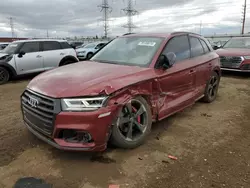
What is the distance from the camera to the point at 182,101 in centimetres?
434

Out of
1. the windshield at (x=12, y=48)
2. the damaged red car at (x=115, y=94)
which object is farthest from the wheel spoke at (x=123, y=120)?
the windshield at (x=12, y=48)

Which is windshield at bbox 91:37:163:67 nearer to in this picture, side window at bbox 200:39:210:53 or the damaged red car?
the damaged red car

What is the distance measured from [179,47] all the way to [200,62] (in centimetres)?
77

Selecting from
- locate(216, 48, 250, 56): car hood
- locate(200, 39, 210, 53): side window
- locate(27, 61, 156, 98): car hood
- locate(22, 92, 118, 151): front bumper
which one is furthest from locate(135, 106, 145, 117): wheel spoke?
locate(216, 48, 250, 56): car hood

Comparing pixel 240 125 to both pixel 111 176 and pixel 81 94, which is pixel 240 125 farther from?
pixel 81 94

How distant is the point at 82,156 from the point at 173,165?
48.0 inches

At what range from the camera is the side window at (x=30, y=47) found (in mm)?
9148

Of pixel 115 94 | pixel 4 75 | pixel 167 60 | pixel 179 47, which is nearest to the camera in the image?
pixel 115 94

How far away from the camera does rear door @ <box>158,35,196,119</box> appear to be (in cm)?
380

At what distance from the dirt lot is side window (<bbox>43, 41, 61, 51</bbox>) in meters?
5.79

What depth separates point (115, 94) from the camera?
2.92m

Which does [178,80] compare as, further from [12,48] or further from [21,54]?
[12,48]

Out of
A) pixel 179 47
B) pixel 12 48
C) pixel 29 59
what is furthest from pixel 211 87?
pixel 12 48

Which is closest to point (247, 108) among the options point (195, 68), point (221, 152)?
point (195, 68)
